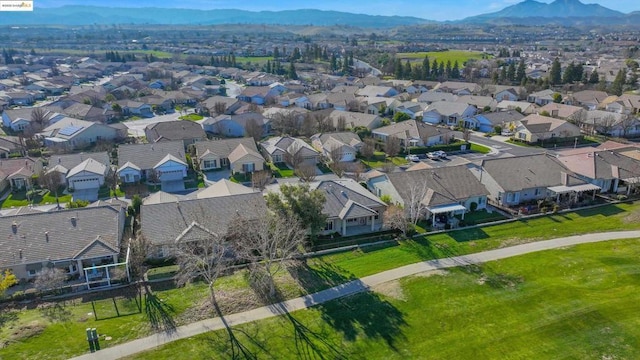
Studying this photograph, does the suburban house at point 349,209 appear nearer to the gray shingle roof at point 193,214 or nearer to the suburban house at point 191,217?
the gray shingle roof at point 193,214

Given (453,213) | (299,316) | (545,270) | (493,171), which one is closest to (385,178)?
(453,213)

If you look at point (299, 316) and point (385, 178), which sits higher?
point (385, 178)

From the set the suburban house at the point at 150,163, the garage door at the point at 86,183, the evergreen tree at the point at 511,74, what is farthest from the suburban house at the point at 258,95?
the evergreen tree at the point at 511,74

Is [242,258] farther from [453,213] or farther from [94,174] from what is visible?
[94,174]

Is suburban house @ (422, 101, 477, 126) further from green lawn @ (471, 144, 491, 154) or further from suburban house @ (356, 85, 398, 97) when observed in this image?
suburban house @ (356, 85, 398, 97)

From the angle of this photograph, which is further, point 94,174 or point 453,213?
point 94,174

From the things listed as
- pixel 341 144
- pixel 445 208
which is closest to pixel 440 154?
pixel 341 144
